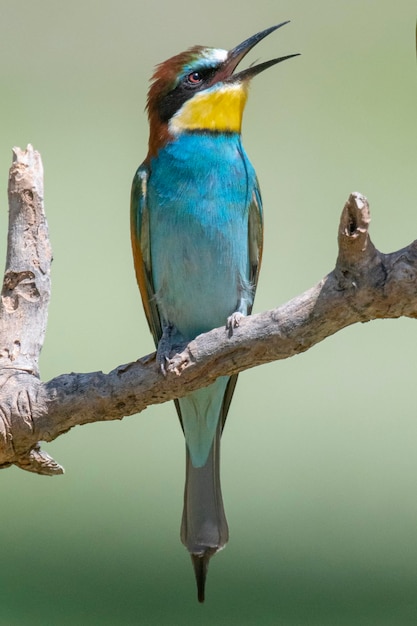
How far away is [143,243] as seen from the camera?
206 centimetres

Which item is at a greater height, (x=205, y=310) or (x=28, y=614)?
(x=205, y=310)

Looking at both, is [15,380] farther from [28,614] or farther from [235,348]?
[28,614]

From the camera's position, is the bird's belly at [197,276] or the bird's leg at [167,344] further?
the bird's belly at [197,276]

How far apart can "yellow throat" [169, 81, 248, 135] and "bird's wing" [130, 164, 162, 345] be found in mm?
110

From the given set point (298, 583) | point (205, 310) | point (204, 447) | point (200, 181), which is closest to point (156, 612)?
point (298, 583)

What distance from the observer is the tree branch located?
1.53 meters

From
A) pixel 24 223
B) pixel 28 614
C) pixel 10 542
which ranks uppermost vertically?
pixel 24 223

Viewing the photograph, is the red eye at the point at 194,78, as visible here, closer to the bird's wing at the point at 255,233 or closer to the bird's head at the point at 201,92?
the bird's head at the point at 201,92

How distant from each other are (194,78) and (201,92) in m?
0.04

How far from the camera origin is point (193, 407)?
6.85ft

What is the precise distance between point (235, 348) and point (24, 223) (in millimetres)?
528

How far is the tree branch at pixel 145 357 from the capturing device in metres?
1.53

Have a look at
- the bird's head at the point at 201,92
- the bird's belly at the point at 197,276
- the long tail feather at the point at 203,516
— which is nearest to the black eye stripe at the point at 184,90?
the bird's head at the point at 201,92

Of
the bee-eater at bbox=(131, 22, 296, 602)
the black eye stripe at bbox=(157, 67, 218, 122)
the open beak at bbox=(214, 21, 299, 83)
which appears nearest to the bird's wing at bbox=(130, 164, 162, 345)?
the bee-eater at bbox=(131, 22, 296, 602)
